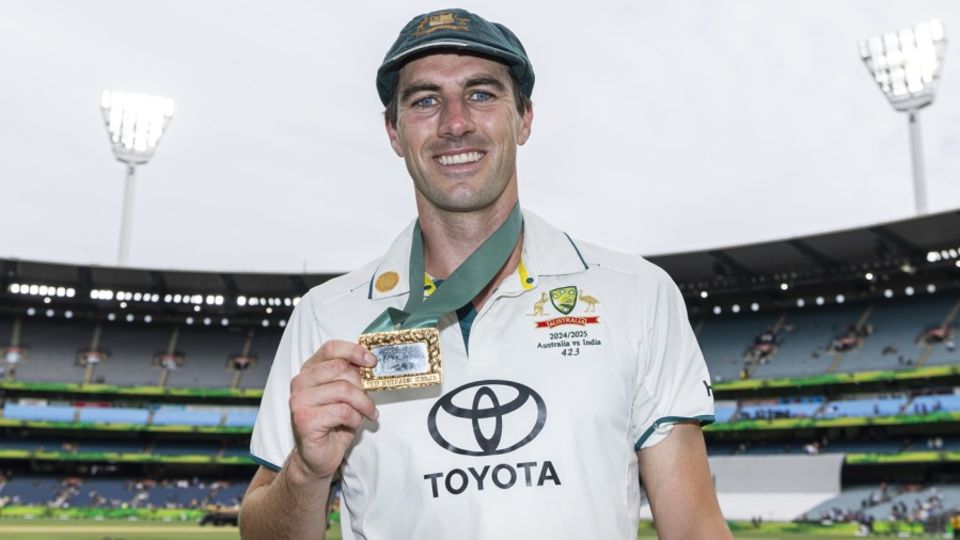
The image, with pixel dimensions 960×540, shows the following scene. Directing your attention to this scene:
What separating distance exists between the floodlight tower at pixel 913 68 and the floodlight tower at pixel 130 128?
40978mm

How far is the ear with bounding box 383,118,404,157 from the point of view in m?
2.57

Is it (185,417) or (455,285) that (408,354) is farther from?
(185,417)

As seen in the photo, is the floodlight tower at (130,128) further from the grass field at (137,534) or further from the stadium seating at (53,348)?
the grass field at (137,534)

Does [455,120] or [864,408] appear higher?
[864,408]

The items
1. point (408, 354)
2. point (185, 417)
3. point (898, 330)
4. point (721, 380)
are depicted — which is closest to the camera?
point (408, 354)

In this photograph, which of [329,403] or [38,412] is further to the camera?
[38,412]

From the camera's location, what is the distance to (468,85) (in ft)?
7.73

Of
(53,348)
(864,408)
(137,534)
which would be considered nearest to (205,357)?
(53,348)

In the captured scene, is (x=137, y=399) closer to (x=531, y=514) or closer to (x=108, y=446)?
(x=108, y=446)

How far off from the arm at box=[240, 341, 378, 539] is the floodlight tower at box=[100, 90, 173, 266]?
53321mm

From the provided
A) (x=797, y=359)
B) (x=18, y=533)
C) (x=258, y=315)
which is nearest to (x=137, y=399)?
(x=258, y=315)

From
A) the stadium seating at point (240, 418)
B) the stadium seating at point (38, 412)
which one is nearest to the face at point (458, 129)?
the stadium seating at point (240, 418)

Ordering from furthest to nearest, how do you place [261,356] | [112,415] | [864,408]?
[261,356], [112,415], [864,408]

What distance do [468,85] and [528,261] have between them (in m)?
0.52
